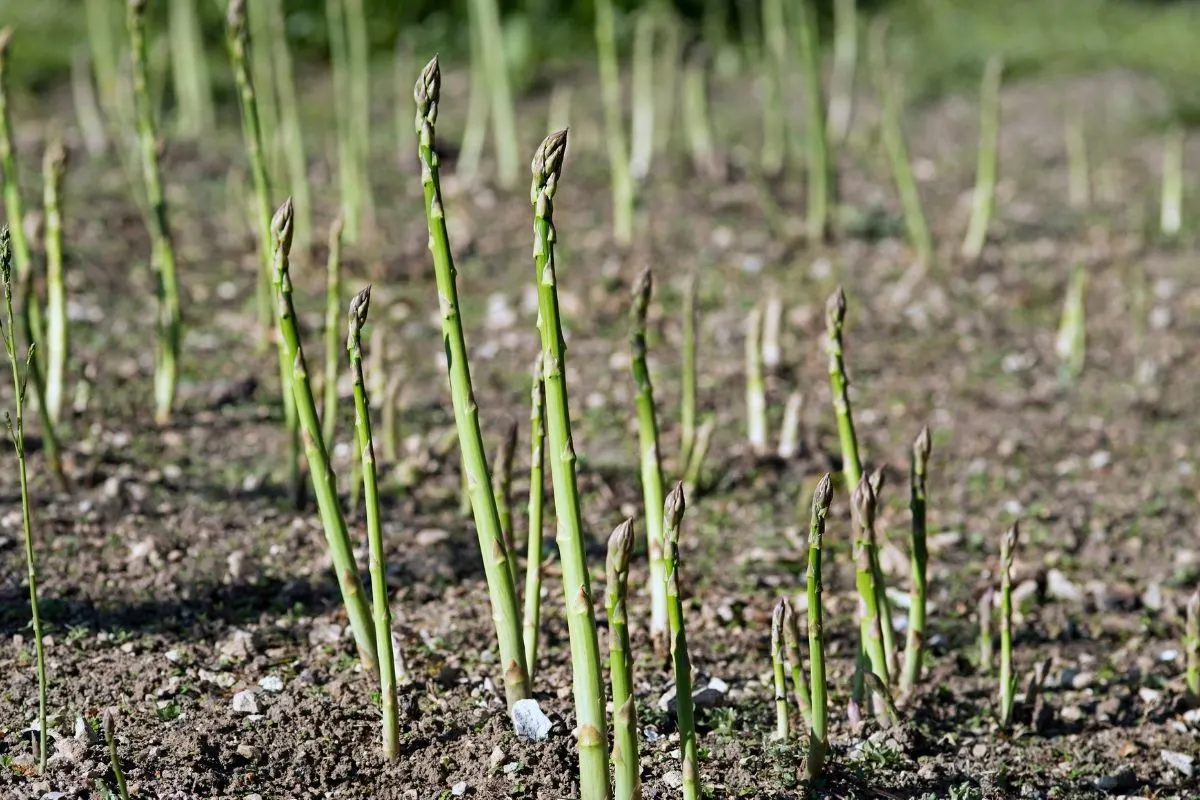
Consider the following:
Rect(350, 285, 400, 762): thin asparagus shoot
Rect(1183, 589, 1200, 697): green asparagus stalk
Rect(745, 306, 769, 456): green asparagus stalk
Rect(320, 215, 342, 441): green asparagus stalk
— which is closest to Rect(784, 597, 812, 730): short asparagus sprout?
Rect(350, 285, 400, 762): thin asparagus shoot

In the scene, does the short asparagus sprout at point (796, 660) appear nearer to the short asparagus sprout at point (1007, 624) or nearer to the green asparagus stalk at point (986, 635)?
the short asparagus sprout at point (1007, 624)

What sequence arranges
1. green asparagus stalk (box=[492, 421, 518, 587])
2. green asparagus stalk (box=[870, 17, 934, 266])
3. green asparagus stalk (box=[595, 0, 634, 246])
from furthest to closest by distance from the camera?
green asparagus stalk (box=[595, 0, 634, 246])
green asparagus stalk (box=[870, 17, 934, 266])
green asparagus stalk (box=[492, 421, 518, 587])

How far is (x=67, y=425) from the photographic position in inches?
165

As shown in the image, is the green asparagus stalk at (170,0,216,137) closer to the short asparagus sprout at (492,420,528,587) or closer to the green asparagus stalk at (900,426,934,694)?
the short asparagus sprout at (492,420,528,587)

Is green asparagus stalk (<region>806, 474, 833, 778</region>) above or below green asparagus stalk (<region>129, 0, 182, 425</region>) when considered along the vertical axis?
below

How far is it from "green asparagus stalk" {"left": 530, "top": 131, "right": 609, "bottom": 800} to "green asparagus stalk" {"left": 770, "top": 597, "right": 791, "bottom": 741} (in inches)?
16.0

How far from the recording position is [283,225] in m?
2.52

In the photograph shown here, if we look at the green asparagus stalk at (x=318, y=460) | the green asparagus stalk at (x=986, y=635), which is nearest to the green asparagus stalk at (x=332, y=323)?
the green asparagus stalk at (x=318, y=460)

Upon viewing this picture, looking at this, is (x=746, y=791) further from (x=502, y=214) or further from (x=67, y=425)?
(x=502, y=214)

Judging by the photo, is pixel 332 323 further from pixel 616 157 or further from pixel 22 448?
pixel 616 157

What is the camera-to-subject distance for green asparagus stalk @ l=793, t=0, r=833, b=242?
5555mm

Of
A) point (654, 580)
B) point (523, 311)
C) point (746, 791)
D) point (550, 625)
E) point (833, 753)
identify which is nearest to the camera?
point (746, 791)

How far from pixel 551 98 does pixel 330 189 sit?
73.0 inches

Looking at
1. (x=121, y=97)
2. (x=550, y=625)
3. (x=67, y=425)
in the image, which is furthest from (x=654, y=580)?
(x=121, y=97)
